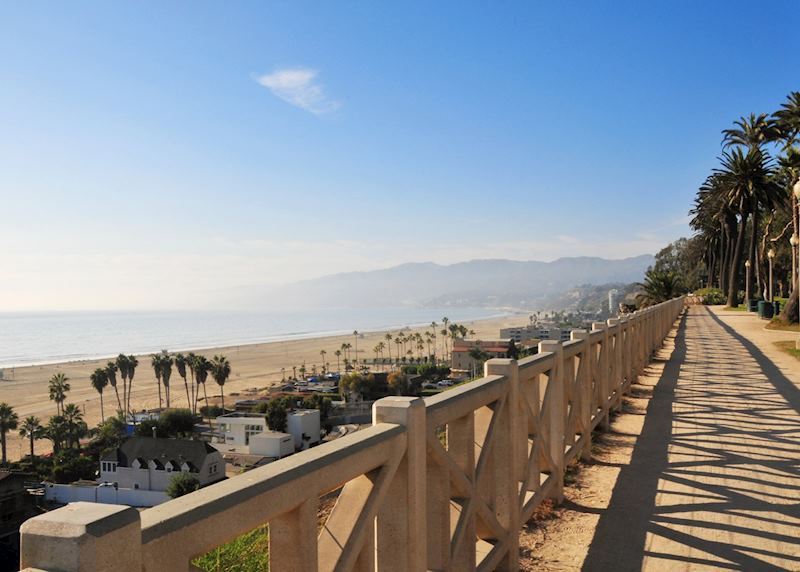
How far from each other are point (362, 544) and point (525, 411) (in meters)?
2.36

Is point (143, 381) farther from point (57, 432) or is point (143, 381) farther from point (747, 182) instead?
point (747, 182)

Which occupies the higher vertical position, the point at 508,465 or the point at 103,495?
the point at 508,465

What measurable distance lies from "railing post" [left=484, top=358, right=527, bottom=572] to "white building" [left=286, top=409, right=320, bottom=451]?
39.8 meters

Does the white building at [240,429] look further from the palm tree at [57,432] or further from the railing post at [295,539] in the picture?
the railing post at [295,539]

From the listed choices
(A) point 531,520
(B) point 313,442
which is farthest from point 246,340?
(A) point 531,520

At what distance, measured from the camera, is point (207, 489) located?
165 cm

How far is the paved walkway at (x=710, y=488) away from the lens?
168 inches

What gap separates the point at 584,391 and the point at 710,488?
153 centimetres

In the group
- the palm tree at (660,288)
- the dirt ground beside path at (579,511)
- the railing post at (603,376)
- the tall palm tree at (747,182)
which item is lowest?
the dirt ground beside path at (579,511)

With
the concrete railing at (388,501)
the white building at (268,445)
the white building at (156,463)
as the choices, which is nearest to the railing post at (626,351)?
the concrete railing at (388,501)

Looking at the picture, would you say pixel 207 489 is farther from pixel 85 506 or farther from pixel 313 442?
pixel 313 442

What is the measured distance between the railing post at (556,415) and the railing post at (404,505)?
9.65ft

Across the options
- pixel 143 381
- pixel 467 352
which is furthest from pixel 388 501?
pixel 143 381

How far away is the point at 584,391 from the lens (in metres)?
6.66
